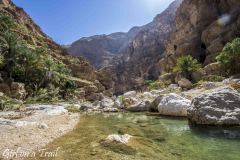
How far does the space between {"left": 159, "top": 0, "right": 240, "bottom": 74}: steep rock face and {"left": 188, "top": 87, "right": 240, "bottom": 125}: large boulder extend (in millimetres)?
66262

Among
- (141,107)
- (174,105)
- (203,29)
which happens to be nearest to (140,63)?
(203,29)

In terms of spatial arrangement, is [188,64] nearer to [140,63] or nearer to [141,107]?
[141,107]

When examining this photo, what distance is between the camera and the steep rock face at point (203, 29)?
294 ft

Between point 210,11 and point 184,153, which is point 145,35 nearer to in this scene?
point 210,11

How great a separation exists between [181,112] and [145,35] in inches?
6560

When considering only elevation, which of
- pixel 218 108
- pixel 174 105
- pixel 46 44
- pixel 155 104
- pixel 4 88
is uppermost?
pixel 46 44

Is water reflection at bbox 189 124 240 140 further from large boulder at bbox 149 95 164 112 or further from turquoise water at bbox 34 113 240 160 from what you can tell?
large boulder at bbox 149 95 164 112

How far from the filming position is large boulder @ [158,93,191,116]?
2995 cm

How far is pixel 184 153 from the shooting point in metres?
14.0

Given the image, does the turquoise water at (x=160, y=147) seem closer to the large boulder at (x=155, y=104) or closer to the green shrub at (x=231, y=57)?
the large boulder at (x=155, y=104)

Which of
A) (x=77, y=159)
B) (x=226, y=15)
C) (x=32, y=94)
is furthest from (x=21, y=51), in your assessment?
(x=226, y=15)

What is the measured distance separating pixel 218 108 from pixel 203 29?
85.3 meters

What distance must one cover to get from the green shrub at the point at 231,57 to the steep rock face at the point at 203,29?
1965 cm

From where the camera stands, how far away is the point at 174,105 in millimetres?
31109
